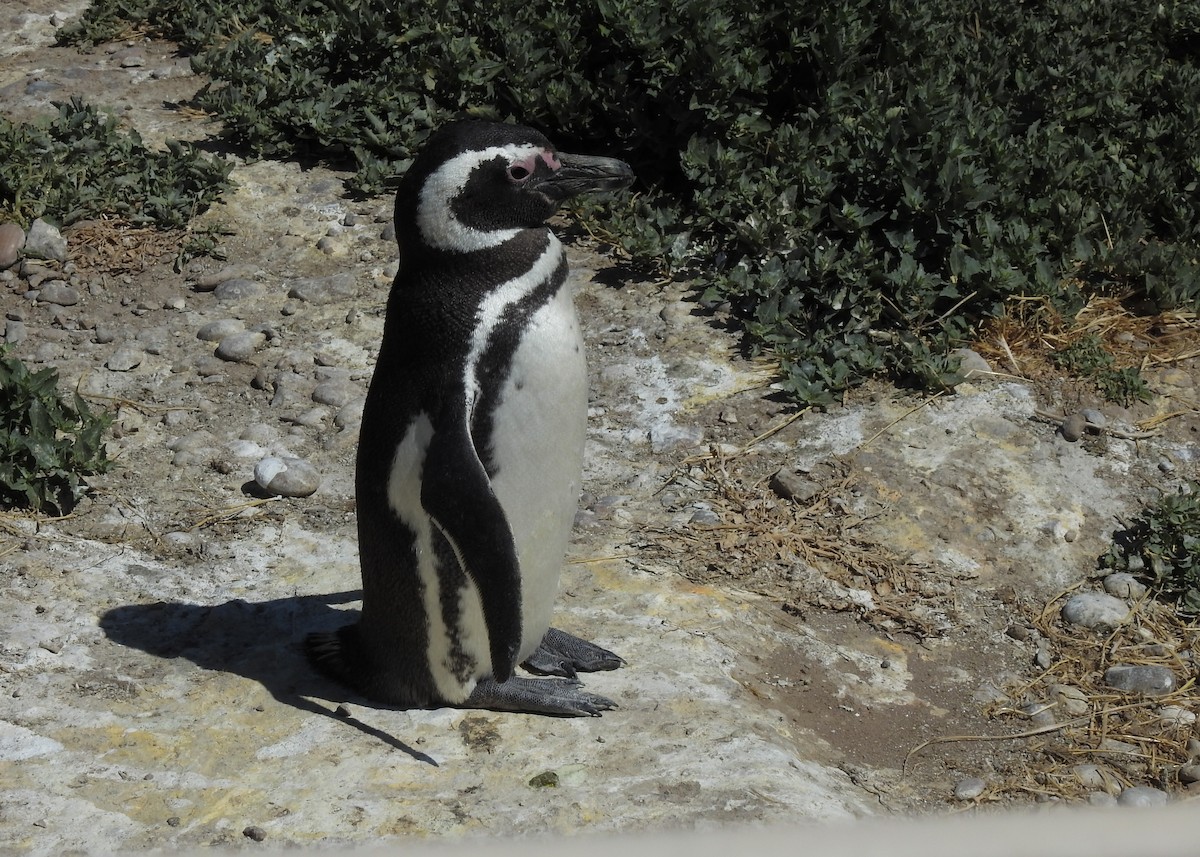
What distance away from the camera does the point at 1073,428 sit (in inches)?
164

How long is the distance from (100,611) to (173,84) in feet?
12.6

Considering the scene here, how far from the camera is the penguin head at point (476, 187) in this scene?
271 cm

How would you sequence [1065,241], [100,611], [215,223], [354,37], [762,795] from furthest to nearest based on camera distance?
[354,37], [215,223], [1065,241], [100,611], [762,795]

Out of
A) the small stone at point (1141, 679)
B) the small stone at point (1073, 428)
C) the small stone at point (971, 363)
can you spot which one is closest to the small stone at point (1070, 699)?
the small stone at point (1141, 679)

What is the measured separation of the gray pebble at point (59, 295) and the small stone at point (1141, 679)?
3.89 meters

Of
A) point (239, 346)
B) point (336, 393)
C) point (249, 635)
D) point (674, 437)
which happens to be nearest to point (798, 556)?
point (674, 437)

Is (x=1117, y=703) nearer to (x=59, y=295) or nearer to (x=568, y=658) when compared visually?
(x=568, y=658)

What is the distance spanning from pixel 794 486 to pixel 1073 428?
962 millimetres

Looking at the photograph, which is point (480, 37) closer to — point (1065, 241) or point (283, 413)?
point (283, 413)

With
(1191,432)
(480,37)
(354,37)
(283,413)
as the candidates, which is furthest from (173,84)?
(1191,432)

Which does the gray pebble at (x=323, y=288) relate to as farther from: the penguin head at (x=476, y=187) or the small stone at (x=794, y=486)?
the penguin head at (x=476, y=187)

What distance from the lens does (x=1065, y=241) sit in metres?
4.70

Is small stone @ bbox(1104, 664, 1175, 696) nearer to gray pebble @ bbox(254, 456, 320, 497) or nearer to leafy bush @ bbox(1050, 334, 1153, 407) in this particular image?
leafy bush @ bbox(1050, 334, 1153, 407)

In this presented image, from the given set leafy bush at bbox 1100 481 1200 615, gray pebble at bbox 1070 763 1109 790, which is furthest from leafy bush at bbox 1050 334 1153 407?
gray pebble at bbox 1070 763 1109 790
